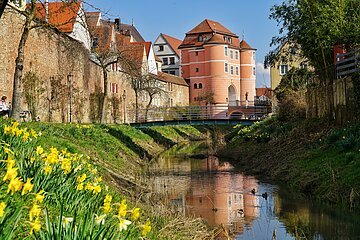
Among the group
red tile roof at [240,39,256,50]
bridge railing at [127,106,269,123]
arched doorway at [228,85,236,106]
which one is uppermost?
red tile roof at [240,39,256,50]

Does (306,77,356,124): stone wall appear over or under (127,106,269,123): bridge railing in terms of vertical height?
under

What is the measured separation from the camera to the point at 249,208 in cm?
1227

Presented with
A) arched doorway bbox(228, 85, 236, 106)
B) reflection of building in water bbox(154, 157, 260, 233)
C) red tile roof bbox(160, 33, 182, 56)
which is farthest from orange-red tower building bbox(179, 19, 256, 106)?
reflection of building in water bbox(154, 157, 260, 233)

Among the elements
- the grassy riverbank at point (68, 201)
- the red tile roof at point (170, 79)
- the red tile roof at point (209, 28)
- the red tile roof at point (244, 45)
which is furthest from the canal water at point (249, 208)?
the red tile roof at point (244, 45)

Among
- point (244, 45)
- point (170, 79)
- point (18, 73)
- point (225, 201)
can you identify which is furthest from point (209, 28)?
point (225, 201)

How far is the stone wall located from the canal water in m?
3.79

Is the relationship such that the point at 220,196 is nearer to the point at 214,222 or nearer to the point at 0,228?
the point at 214,222

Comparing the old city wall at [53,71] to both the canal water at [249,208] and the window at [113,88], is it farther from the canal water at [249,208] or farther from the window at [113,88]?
the canal water at [249,208]

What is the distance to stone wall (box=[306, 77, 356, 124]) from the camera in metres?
17.3

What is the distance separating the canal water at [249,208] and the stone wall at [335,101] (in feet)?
12.4

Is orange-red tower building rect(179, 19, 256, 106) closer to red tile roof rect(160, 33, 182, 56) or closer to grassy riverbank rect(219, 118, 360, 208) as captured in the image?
red tile roof rect(160, 33, 182, 56)

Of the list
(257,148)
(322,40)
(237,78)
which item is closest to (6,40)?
(257,148)

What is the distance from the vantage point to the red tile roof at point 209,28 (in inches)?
3209

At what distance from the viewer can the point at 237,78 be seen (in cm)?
8275
